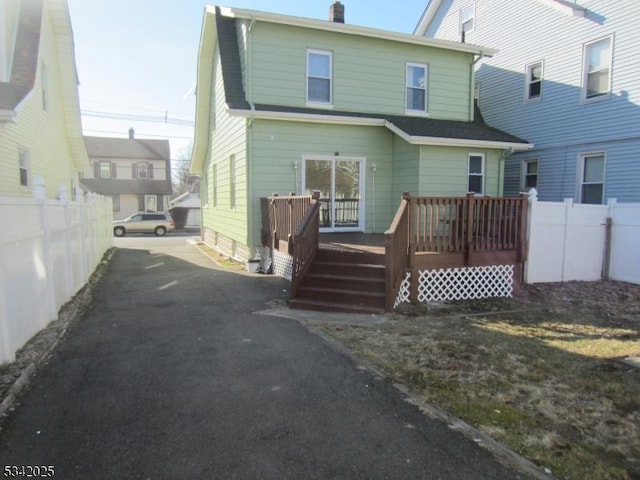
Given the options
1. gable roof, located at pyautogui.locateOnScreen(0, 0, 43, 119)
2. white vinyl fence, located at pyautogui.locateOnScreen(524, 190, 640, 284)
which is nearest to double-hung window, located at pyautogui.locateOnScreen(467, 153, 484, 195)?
white vinyl fence, located at pyautogui.locateOnScreen(524, 190, 640, 284)

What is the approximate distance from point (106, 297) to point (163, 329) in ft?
9.88

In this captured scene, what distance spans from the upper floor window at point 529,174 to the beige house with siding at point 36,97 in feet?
45.0

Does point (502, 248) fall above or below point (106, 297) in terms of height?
above

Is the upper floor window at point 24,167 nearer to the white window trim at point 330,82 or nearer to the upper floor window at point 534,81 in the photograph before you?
the white window trim at point 330,82

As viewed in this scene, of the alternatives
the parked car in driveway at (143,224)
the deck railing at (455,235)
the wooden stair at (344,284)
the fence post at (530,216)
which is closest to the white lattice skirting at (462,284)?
the deck railing at (455,235)

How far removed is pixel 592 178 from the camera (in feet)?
43.3

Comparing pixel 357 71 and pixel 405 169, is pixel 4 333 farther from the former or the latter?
pixel 357 71

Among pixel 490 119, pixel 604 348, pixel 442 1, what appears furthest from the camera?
pixel 442 1

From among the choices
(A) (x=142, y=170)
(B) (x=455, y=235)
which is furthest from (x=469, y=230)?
(A) (x=142, y=170)

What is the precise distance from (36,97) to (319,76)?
306 inches

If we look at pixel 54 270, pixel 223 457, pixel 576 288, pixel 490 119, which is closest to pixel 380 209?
pixel 576 288

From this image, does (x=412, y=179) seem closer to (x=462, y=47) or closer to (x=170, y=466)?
(x=462, y=47)

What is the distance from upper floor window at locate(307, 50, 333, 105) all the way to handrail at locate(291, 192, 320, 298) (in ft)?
15.8

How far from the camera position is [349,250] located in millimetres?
8703
